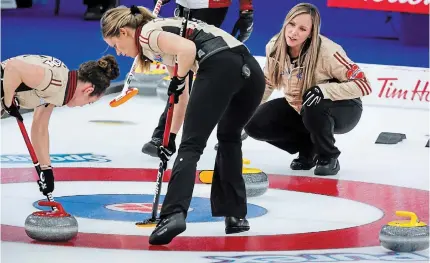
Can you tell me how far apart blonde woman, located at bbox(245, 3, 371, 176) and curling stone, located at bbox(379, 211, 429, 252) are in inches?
66.6

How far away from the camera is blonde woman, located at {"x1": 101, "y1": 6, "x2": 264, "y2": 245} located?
5.11m

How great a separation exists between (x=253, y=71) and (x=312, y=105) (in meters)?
1.50

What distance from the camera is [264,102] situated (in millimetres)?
7234

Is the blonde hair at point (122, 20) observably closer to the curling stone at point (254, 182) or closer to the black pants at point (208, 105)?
the black pants at point (208, 105)

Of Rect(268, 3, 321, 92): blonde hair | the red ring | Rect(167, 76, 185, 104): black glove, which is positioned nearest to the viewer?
the red ring

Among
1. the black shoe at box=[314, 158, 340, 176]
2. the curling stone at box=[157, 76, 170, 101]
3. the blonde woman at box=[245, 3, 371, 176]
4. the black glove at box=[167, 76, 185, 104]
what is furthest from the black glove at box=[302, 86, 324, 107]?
the curling stone at box=[157, 76, 170, 101]

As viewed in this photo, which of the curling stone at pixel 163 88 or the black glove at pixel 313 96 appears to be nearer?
the black glove at pixel 313 96

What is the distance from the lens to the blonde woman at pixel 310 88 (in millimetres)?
6668

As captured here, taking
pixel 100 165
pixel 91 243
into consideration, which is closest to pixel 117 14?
pixel 91 243

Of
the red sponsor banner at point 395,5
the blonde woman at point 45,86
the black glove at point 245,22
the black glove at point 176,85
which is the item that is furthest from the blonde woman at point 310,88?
the red sponsor banner at point 395,5

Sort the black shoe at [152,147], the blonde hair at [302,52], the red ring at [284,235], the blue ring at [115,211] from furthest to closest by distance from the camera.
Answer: the black shoe at [152,147], the blonde hair at [302,52], the blue ring at [115,211], the red ring at [284,235]

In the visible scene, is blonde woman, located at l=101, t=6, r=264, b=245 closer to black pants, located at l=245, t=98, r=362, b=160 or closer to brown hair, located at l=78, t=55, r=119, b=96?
brown hair, located at l=78, t=55, r=119, b=96

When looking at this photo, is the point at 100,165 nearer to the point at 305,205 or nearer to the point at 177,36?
the point at 305,205

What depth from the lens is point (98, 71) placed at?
5391 millimetres
